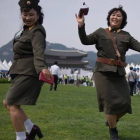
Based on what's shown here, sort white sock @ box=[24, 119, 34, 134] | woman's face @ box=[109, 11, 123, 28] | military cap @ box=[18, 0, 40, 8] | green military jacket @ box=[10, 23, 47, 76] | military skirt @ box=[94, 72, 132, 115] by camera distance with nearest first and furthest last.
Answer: green military jacket @ box=[10, 23, 47, 76], military cap @ box=[18, 0, 40, 8], white sock @ box=[24, 119, 34, 134], military skirt @ box=[94, 72, 132, 115], woman's face @ box=[109, 11, 123, 28]

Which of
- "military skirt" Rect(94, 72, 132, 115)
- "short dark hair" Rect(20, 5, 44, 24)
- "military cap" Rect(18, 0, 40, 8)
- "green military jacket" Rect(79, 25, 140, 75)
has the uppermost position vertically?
"military cap" Rect(18, 0, 40, 8)

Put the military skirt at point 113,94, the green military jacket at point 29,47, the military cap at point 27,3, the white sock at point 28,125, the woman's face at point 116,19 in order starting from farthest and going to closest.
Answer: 1. the woman's face at point 116,19
2. the military skirt at point 113,94
3. the white sock at point 28,125
4. the military cap at point 27,3
5. the green military jacket at point 29,47

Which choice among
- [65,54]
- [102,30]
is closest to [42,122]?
[102,30]

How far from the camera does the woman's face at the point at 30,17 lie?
359 cm

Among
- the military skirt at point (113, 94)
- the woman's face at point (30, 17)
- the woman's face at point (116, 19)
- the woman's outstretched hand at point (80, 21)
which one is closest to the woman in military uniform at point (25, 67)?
the woman's face at point (30, 17)

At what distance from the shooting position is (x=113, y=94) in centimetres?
412

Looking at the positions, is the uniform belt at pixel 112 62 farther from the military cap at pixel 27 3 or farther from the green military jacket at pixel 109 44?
the military cap at pixel 27 3

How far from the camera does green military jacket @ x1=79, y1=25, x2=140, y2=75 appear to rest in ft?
13.6

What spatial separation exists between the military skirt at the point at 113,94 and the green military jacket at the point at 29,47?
1.06m

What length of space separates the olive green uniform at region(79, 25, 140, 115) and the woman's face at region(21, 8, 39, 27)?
27.9 inches

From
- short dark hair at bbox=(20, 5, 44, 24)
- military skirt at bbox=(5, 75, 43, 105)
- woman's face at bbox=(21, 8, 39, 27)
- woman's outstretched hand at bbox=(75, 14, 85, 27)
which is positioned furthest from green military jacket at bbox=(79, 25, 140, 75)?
military skirt at bbox=(5, 75, 43, 105)

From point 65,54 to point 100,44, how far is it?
78937 millimetres

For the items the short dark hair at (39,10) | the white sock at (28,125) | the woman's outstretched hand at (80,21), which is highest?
the short dark hair at (39,10)

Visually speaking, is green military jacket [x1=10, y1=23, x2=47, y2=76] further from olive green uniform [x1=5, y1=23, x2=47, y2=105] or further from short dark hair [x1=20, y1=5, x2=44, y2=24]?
short dark hair [x1=20, y1=5, x2=44, y2=24]
